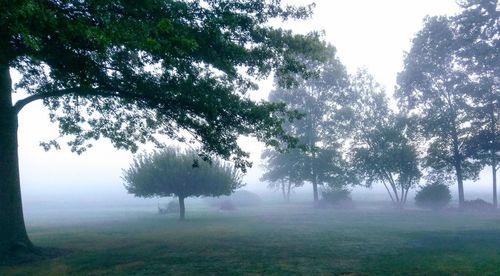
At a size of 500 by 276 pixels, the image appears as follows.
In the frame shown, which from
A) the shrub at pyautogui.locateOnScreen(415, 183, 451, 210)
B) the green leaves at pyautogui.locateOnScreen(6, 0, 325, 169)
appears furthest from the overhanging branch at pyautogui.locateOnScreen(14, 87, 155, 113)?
the shrub at pyautogui.locateOnScreen(415, 183, 451, 210)

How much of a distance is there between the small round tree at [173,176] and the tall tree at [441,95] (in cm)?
2463

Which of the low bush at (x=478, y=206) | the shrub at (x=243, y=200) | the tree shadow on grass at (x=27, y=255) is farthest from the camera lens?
the shrub at (x=243, y=200)

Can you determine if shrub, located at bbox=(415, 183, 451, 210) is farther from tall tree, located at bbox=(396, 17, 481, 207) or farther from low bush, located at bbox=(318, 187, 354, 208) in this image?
low bush, located at bbox=(318, 187, 354, 208)

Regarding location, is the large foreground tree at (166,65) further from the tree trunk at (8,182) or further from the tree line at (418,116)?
the tree line at (418,116)

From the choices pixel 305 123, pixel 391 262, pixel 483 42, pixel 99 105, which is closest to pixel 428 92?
pixel 483 42

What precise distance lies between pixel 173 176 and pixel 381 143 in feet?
83.1

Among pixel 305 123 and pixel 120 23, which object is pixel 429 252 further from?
pixel 305 123

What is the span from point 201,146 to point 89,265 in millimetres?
6304

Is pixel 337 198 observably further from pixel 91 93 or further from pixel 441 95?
pixel 91 93

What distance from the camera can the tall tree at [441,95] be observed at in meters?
38.8

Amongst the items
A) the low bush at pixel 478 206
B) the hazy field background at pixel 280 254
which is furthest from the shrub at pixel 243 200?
the hazy field background at pixel 280 254

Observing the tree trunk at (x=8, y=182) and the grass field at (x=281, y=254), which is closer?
the grass field at (x=281, y=254)

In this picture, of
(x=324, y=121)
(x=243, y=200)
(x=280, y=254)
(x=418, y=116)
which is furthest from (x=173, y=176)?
(x=243, y=200)

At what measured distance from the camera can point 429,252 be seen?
14.8 meters
